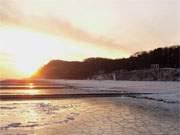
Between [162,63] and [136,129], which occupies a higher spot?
[162,63]

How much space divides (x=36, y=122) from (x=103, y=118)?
2.44 metres

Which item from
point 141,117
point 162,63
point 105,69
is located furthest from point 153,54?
point 141,117

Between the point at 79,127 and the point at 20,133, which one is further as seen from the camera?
the point at 79,127

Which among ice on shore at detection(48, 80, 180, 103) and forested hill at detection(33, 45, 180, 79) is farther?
forested hill at detection(33, 45, 180, 79)

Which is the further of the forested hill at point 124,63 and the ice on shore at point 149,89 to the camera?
the forested hill at point 124,63

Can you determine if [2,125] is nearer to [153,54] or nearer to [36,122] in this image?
[36,122]

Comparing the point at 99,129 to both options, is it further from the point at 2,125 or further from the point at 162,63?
the point at 162,63

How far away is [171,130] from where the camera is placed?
932 centimetres

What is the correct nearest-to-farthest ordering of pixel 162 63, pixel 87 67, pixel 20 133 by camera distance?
pixel 20 133
pixel 162 63
pixel 87 67

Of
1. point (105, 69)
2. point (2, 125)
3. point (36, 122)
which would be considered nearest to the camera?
point (2, 125)

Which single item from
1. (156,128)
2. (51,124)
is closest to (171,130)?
(156,128)

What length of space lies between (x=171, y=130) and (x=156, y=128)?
0.51 m

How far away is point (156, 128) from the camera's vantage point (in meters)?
9.71

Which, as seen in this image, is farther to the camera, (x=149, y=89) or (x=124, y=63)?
(x=124, y=63)
